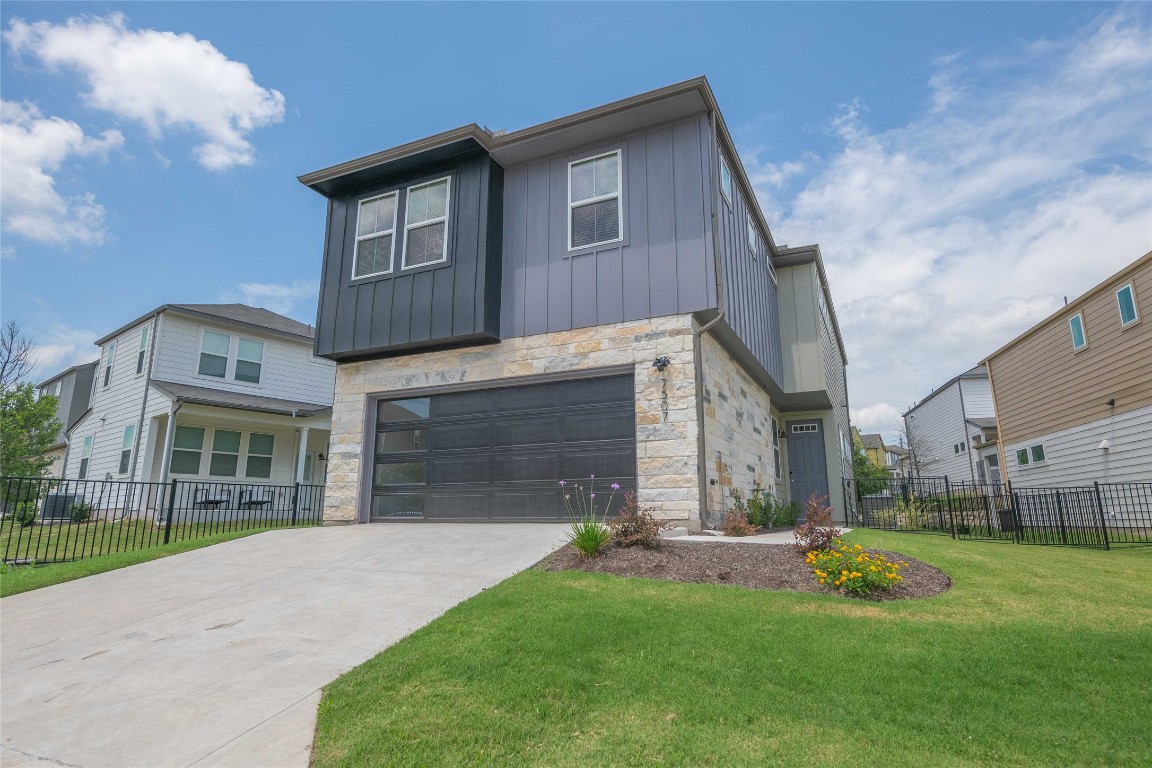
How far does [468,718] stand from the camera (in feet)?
9.40

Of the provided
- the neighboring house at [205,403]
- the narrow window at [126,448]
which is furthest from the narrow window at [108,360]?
the narrow window at [126,448]

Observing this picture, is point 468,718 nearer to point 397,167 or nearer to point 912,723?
point 912,723

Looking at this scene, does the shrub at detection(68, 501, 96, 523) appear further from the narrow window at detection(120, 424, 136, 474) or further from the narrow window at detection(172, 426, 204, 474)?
the narrow window at detection(172, 426, 204, 474)

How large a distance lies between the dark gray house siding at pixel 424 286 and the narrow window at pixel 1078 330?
1456 cm

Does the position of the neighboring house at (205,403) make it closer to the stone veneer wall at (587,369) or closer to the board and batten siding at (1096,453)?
the stone veneer wall at (587,369)

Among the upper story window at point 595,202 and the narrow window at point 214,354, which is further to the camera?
the narrow window at point 214,354

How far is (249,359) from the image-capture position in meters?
19.0

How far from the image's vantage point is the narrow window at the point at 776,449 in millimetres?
13876

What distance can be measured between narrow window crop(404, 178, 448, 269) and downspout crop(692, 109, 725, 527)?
460 centimetres

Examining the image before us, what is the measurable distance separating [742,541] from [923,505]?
32.4ft

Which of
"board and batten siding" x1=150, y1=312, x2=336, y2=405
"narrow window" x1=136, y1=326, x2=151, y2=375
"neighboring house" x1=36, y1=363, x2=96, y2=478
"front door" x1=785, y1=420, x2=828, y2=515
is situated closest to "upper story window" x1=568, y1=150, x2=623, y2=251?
"front door" x1=785, y1=420, x2=828, y2=515

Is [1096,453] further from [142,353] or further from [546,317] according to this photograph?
[142,353]

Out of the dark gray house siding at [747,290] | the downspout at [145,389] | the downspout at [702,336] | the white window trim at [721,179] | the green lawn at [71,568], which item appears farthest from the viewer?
the downspout at [145,389]

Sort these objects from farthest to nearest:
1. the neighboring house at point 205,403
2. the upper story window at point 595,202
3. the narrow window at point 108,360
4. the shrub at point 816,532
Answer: the narrow window at point 108,360, the neighboring house at point 205,403, the upper story window at point 595,202, the shrub at point 816,532
